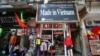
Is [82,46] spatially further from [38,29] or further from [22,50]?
[22,50]

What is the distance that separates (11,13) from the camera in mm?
7441

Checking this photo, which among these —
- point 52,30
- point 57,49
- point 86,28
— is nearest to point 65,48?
point 57,49

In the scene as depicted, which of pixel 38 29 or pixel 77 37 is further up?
pixel 38 29

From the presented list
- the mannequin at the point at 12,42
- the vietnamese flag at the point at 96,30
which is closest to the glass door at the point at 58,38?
the vietnamese flag at the point at 96,30

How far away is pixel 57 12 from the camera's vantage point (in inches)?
264

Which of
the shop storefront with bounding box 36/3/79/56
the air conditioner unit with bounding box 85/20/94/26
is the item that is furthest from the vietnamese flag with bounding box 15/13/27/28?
the air conditioner unit with bounding box 85/20/94/26

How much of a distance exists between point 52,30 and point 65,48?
2.90ft

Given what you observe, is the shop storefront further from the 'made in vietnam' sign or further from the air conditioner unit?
the air conditioner unit

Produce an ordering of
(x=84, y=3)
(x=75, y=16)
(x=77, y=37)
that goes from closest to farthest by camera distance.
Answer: (x=75, y=16) < (x=84, y=3) < (x=77, y=37)

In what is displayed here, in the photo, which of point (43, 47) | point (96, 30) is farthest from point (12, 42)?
point (96, 30)

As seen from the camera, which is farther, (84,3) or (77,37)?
(77,37)

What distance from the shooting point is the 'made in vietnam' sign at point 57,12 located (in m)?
6.43

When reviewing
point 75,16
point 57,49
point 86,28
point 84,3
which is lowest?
point 57,49

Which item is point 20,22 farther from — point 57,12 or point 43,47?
point 57,12
